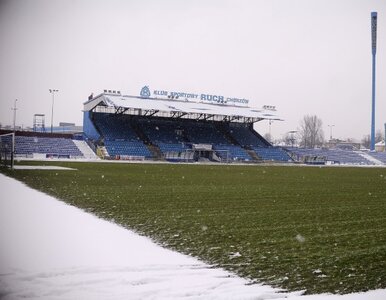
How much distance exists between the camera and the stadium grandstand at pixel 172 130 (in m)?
48.9

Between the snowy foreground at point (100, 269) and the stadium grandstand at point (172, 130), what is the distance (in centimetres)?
3926

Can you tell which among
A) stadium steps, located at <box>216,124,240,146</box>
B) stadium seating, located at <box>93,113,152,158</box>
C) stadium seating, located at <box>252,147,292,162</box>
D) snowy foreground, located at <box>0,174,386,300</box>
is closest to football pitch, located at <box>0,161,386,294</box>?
snowy foreground, located at <box>0,174,386,300</box>

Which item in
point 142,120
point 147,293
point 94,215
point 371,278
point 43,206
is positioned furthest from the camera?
point 142,120

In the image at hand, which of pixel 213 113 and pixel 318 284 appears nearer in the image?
pixel 318 284

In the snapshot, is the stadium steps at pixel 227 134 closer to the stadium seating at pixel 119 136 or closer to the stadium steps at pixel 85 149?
the stadium seating at pixel 119 136

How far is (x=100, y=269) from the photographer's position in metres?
5.49

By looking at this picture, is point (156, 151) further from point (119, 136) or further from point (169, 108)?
point (169, 108)

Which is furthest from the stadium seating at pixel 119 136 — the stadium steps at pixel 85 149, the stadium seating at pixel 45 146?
the stadium seating at pixel 45 146

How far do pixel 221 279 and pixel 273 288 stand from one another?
0.69 meters

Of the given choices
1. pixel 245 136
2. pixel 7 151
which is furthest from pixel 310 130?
pixel 7 151

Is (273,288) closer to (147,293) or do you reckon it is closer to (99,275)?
(147,293)

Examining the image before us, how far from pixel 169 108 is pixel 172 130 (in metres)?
6.92

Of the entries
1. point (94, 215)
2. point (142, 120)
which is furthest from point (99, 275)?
point (142, 120)

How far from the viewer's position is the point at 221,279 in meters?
5.23
